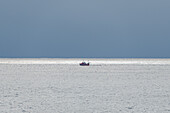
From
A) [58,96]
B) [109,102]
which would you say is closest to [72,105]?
[109,102]

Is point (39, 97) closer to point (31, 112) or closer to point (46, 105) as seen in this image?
point (46, 105)

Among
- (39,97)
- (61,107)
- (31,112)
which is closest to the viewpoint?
(31,112)

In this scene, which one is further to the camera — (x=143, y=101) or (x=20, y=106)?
(x=143, y=101)

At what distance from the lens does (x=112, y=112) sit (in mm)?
15430

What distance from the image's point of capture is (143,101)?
60.6ft

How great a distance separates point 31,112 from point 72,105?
2502 millimetres

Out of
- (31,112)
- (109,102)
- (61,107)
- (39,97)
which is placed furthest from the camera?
(39,97)

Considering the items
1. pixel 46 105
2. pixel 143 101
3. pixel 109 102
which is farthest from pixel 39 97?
pixel 143 101

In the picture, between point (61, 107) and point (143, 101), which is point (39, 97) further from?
point (143, 101)

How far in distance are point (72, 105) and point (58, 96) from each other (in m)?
3.40

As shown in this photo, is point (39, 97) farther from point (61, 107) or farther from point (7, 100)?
point (61, 107)

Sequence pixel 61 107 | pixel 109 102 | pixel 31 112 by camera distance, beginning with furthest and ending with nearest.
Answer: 1. pixel 109 102
2. pixel 61 107
3. pixel 31 112

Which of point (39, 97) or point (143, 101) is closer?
point (143, 101)

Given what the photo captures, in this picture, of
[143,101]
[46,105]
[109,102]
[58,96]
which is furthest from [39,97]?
[143,101]
